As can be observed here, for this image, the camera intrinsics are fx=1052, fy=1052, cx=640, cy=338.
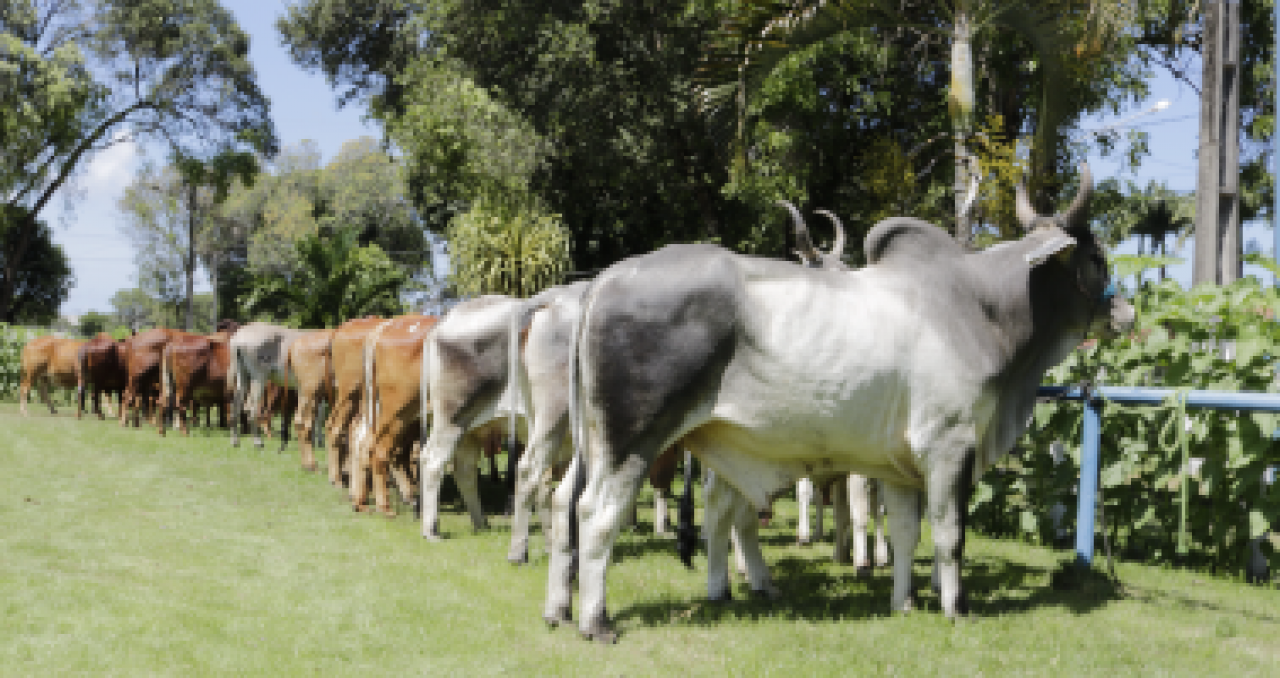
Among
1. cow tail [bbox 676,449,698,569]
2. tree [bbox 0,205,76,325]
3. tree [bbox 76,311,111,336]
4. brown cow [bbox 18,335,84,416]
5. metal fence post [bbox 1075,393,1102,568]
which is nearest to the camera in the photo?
metal fence post [bbox 1075,393,1102,568]

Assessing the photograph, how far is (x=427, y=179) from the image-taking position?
24922 millimetres

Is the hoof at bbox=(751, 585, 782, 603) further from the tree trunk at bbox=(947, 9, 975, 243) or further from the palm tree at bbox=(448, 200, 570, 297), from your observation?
the palm tree at bbox=(448, 200, 570, 297)

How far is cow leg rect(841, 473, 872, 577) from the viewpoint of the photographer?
26.6 ft

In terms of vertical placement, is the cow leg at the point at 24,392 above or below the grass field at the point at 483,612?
above

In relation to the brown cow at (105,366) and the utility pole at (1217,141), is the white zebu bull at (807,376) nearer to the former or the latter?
the utility pole at (1217,141)

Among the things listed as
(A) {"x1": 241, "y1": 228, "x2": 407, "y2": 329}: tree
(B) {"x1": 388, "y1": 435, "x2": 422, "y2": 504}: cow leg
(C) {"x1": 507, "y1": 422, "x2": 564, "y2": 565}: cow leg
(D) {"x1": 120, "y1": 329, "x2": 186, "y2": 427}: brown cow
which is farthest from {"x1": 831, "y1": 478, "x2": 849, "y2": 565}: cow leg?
(A) {"x1": 241, "y1": 228, "x2": 407, "y2": 329}: tree

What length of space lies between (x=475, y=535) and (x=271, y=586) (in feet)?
9.22

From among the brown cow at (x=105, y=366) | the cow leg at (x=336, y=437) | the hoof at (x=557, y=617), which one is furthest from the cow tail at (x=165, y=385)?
the hoof at (x=557, y=617)

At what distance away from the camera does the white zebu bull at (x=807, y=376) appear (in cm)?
601

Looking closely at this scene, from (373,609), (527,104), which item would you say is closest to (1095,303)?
(373,609)

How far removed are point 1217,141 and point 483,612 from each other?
42.0 feet

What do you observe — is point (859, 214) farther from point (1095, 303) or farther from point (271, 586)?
point (271, 586)

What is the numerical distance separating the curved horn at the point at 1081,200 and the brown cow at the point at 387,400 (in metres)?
6.15

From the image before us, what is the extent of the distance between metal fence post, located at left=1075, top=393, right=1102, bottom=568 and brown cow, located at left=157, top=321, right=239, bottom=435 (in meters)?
15.4
